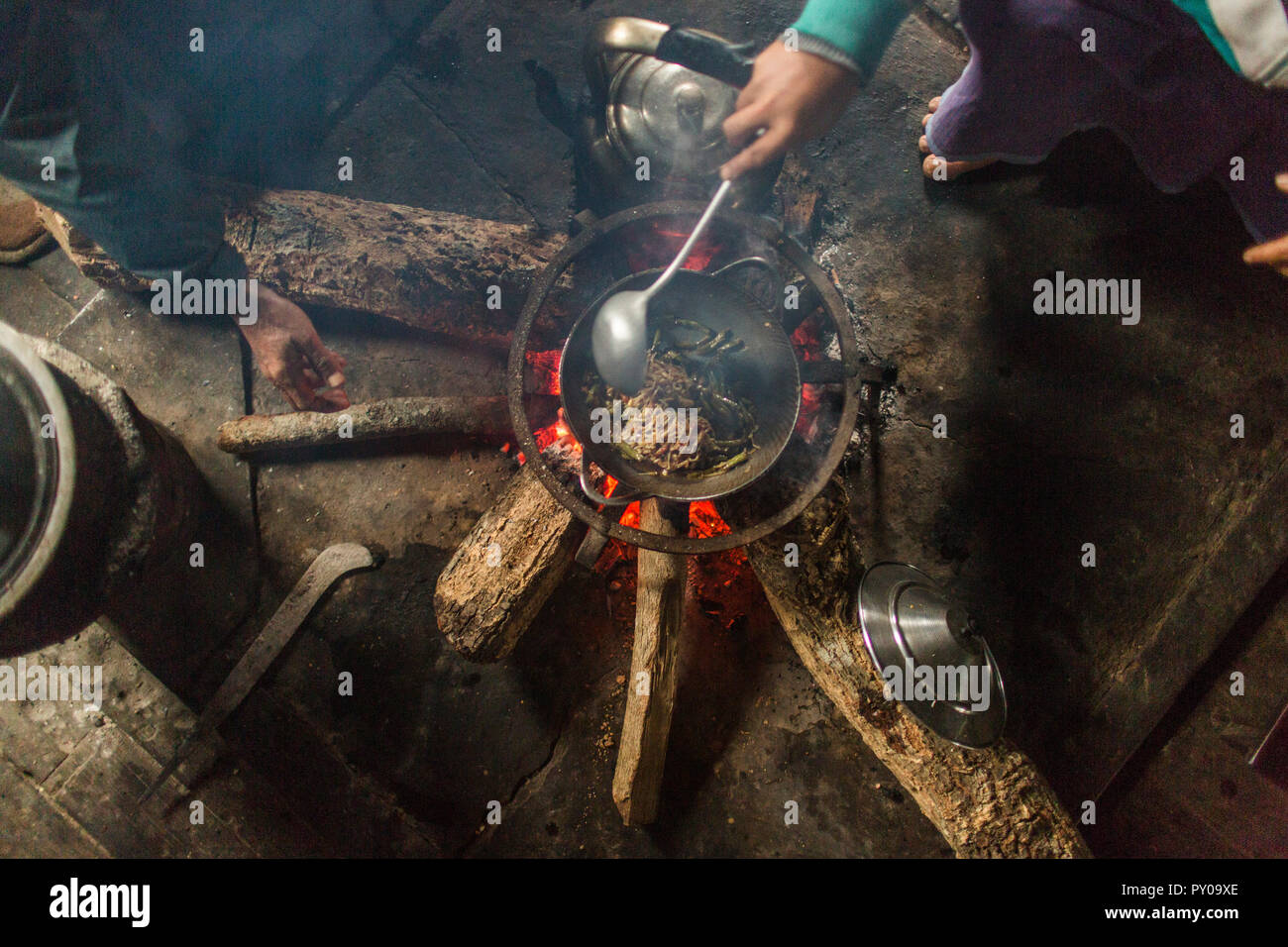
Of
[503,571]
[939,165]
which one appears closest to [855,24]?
[939,165]

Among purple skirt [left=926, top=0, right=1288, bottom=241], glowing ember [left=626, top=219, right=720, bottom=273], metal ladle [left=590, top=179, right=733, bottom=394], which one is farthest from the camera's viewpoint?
glowing ember [left=626, top=219, right=720, bottom=273]

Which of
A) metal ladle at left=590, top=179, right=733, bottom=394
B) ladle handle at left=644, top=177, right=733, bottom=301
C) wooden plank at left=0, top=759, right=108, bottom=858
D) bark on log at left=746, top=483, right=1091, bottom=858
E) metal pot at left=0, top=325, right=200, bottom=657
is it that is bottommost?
wooden plank at left=0, top=759, right=108, bottom=858

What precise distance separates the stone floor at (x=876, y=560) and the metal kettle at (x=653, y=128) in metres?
1.28

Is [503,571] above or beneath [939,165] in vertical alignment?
beneath

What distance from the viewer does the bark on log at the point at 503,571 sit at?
108 inches

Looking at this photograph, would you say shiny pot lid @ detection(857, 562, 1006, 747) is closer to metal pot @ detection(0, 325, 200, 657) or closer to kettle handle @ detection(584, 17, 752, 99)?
kettle handle @ detection(584, 17, 752, 99)

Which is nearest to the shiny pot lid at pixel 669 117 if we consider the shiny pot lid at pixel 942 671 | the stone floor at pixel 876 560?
the stone floor at pixel 876 560

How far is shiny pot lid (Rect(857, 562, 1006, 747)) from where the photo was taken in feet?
7.86

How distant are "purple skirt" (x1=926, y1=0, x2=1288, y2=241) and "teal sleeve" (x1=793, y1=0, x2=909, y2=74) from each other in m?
1.09

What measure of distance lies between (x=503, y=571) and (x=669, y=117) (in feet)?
7.11

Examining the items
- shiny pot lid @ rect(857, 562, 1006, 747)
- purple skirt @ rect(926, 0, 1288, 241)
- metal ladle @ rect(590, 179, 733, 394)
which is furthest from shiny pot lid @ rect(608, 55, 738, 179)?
shiny pot lid @ rect(857, 562, 1006, 747)

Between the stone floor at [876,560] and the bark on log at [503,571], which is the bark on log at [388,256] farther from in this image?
the bark on log at [503,571]

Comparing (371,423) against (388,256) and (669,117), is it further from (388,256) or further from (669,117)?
(669,117)

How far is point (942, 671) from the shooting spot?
94.5 inches
